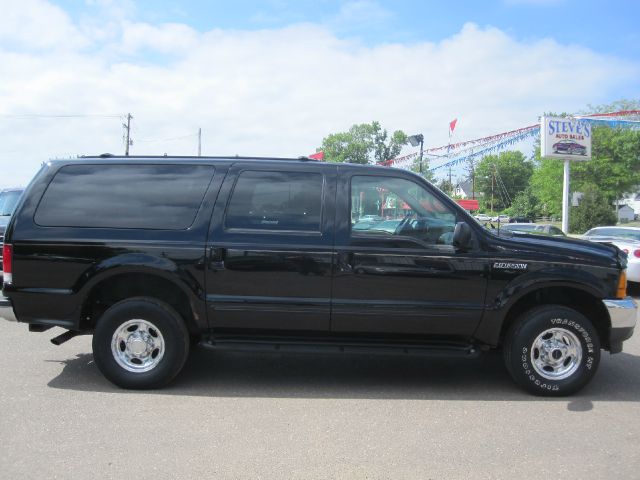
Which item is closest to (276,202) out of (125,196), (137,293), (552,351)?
(125,196)

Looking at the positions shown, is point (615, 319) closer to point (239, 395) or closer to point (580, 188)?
point (239, 395)

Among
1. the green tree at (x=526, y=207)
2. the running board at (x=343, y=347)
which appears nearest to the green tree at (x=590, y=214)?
the green tree at (x=526, y=207)

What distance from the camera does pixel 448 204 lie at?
15.4 ft

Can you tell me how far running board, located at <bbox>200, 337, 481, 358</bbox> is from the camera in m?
4.68

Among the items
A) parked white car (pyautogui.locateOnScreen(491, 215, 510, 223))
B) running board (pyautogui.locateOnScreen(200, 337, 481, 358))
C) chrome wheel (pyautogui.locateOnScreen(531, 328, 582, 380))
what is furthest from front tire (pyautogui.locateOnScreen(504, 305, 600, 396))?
parked white car (pyautogui.locateOnScreen(491, 215, 510, 223))

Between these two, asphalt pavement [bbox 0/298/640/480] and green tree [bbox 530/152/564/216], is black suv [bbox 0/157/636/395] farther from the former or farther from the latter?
green tree [bbox 530/152/564/216]

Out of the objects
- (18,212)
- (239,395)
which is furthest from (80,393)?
(18,212)

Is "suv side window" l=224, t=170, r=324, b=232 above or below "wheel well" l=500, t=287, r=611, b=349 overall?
above

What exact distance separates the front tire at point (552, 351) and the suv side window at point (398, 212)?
0.99m

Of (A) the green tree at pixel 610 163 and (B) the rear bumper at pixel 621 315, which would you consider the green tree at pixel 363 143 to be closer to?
(A) the green tree at pixel 610 163

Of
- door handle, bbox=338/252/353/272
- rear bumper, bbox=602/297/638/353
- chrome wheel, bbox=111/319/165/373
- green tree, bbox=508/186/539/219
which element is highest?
green tree, bbox=508/186/539/219

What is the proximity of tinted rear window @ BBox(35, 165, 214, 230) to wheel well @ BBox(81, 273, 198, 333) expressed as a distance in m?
0.49

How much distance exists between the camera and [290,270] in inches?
181

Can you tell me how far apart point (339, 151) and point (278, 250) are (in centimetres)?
7000
